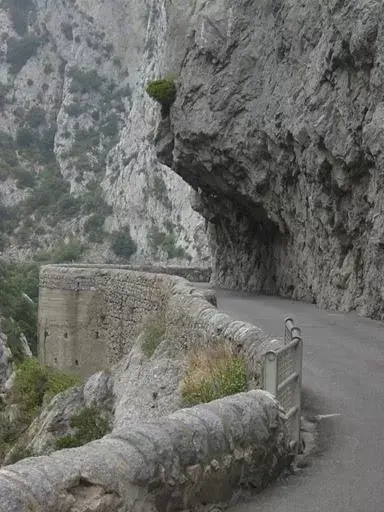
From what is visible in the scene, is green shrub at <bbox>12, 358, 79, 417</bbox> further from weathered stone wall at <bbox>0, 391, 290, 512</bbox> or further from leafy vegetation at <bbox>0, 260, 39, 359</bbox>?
leafy vegetation at <bbox>0, 260, 39, 359</bbox>

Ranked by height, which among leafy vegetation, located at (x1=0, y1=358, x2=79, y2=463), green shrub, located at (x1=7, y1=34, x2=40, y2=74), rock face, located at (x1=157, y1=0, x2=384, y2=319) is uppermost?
green shrub, located at (x1=7, y1=34, x2=40, y2=74)

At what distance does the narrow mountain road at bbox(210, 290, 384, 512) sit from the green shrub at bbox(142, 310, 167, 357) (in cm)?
212

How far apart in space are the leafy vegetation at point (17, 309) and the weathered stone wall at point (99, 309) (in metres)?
18.5

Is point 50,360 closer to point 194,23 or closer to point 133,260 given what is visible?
point 194,23

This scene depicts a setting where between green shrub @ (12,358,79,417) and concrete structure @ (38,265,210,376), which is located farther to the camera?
concrete structure @ (38,265,210,376)

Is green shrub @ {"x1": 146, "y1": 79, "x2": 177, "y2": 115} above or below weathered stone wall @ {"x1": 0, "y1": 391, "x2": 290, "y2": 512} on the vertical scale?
above

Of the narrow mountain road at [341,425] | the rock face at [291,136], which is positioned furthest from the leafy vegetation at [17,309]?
the narrow mountain road at [341,425]

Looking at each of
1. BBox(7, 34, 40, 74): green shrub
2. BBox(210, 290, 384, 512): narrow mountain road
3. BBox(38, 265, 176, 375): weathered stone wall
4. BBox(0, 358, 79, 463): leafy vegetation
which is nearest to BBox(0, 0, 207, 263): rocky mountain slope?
BBox(7, 34, 40, 74): green shrub

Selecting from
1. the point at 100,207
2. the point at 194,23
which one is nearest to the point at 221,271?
the point at 194,23

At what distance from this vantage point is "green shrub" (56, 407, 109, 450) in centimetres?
1267

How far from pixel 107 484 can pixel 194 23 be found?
25.6 m

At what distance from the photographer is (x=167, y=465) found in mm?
4633

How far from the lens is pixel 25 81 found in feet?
350

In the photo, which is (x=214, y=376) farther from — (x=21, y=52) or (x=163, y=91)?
(x=21, y=52)
